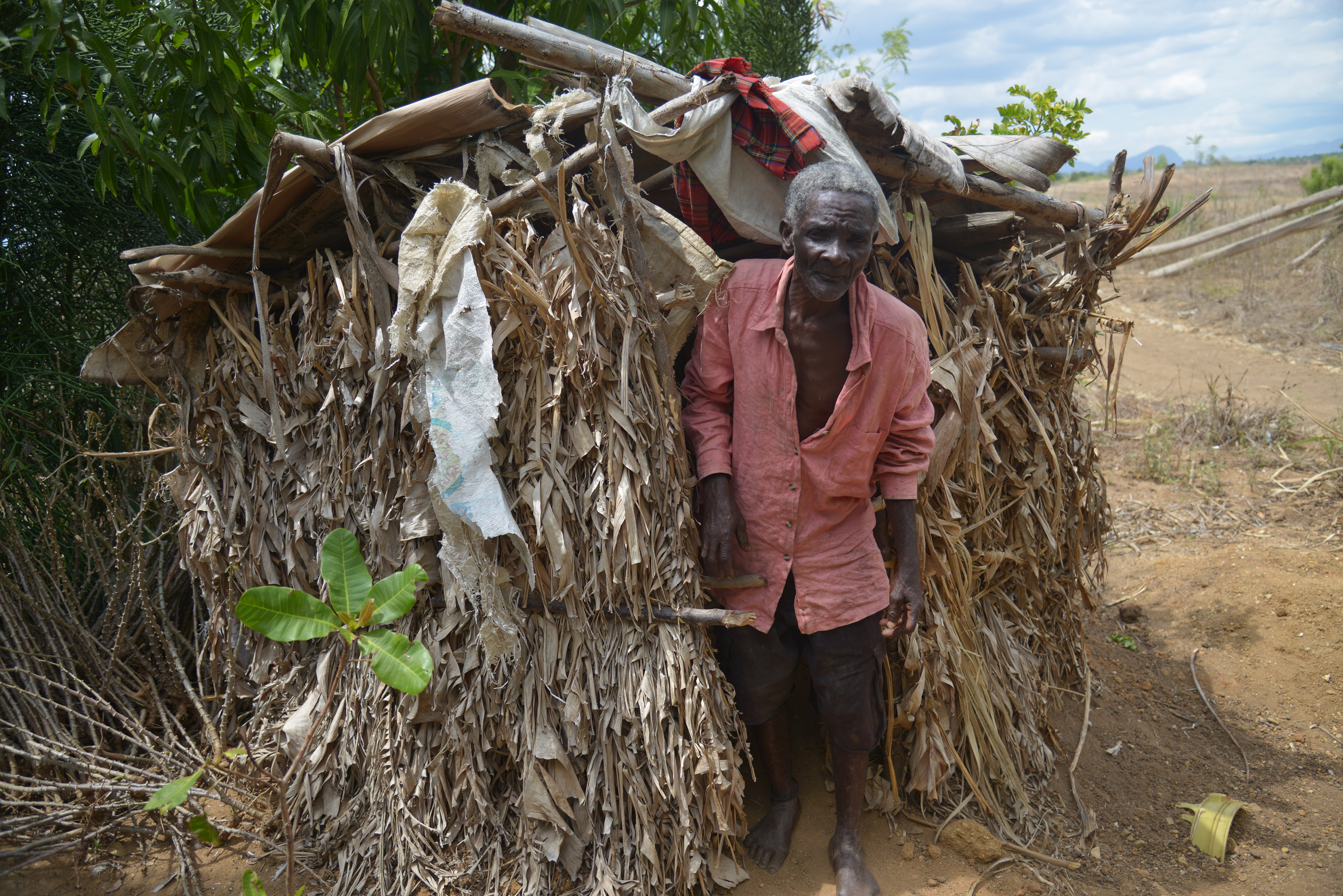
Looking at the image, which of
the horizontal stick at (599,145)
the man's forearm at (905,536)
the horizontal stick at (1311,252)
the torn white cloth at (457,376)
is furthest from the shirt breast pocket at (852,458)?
the horizontal stick at (1311,252)

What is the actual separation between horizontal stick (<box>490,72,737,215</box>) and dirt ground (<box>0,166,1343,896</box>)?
2.29 m

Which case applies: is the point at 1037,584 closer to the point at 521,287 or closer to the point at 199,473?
the point at 521,287

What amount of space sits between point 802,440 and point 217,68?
2.34m

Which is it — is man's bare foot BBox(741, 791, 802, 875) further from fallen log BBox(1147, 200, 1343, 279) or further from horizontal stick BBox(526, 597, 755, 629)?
fallen log BBox(1147, 200, 1343, 279)

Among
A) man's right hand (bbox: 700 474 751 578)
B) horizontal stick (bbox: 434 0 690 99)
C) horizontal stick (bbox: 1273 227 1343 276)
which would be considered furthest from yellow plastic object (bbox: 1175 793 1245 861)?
horizontal stick (bbox: 1273 227 1343 276)

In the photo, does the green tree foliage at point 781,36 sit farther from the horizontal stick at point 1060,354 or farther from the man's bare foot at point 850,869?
the man's bare foot at point 850,869

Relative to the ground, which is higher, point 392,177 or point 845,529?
point 392,177

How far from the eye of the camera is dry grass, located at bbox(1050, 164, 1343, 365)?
383 inches

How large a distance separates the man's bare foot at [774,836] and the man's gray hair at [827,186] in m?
2.00

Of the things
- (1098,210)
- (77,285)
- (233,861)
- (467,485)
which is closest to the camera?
(467,485)

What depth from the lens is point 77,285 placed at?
3.52 meters

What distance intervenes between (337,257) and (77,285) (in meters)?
1.78

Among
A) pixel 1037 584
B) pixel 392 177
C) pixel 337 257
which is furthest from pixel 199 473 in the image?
pixel 1037 584

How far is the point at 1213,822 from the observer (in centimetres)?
294
